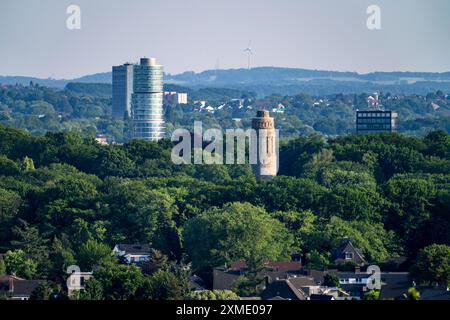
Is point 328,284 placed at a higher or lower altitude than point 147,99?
higher

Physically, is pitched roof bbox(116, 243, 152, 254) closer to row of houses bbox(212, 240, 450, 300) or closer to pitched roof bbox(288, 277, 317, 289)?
row of houses bbox(212, 240, 450, 300)

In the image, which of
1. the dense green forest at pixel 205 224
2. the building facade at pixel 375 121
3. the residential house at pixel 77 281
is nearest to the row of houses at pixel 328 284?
the dense green forest at pixel 205 224

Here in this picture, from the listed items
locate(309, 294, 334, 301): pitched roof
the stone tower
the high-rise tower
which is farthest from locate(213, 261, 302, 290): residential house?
the high-rise tower

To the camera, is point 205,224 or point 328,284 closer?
point 328,284

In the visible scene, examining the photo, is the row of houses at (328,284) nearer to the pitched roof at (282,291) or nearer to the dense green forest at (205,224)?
the pitched roof at (282,291)

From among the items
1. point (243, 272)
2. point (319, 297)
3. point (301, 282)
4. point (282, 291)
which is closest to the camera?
point (319, 297)

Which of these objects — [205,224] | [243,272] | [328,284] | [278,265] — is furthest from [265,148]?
[328,284]

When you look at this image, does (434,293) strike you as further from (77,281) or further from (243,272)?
(77,281)
